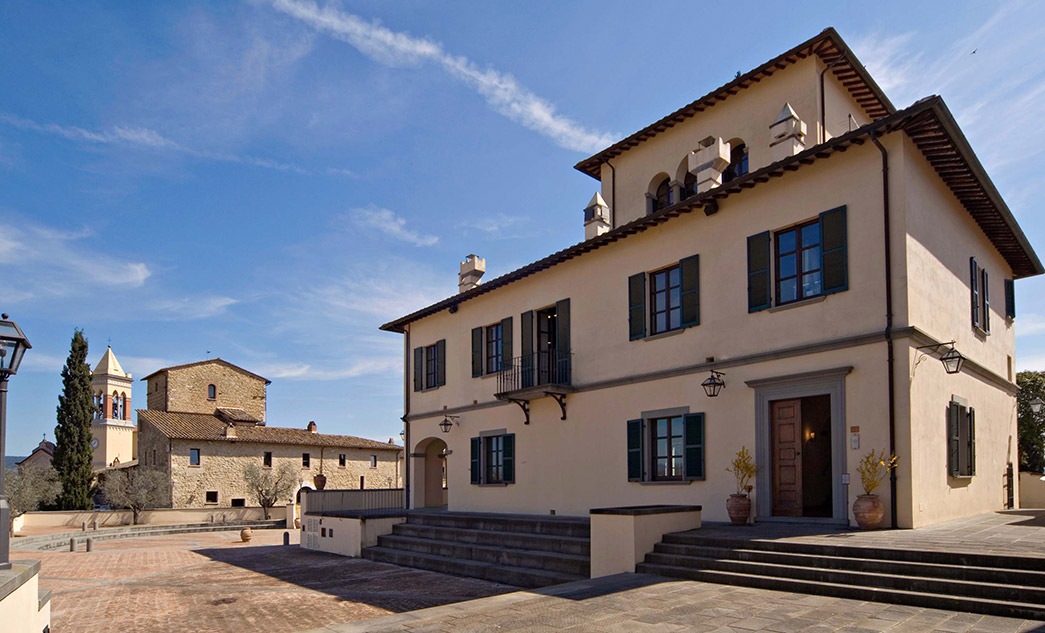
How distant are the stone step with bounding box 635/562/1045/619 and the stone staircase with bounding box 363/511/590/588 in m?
2.52

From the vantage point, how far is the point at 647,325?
50.2 ft

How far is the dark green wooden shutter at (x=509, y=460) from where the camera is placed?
61.5 feet

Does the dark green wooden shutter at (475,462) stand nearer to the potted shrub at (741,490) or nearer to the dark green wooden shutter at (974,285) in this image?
the potted shrub at (741,490)

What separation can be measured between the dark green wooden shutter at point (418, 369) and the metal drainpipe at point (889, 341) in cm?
1490

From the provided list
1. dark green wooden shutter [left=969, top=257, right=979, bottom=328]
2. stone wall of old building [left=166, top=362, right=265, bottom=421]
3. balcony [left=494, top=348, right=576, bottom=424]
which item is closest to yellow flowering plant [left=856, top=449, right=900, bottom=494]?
dark green wooden shutter [left=969, top=257, right=979, bottom=328]

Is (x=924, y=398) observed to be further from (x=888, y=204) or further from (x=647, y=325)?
(x=647, y=325)

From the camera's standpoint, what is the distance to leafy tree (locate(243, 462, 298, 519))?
3741cm

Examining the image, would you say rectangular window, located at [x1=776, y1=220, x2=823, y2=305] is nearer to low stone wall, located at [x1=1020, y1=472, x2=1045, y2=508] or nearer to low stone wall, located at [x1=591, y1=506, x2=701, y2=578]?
low stone wall, located at [x1=591, y1=506, x2=701, y2=578]

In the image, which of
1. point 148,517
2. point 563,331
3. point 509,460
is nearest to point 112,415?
point 148,517

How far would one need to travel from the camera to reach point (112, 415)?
5691 cm

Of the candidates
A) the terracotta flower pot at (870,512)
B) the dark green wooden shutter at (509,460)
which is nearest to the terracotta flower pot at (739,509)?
the terracotta flower pot at (870,512)

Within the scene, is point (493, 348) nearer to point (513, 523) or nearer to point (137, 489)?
point (513, 523)

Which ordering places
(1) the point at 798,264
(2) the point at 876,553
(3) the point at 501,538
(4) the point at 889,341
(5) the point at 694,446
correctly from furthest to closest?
1. (3) the point at 501,538
2. (5) the point at 694,446
3. (1) the point at 798,264
4. (4) the point at 889,341
5. (2) the point at 876,553

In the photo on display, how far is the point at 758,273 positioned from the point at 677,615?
22.8 feet
